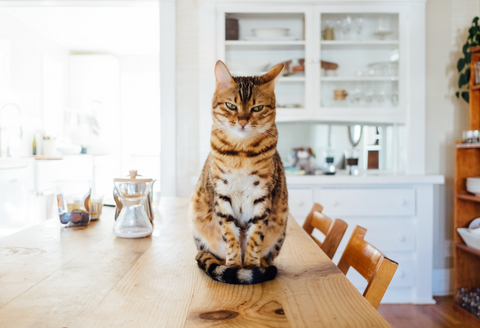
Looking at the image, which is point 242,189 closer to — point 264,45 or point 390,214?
point 390,214

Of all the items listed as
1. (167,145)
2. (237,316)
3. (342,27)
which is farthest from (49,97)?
(237,316)

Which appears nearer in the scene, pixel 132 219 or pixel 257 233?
pixel 257 233

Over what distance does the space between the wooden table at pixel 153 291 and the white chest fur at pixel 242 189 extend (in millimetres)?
172

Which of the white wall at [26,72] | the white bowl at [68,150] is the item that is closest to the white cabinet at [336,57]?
the white wall at [26,72]

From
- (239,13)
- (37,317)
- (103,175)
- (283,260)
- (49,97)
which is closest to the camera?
(37,317)

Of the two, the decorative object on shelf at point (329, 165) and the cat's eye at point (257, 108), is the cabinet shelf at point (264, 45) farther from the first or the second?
the cat's eye at point (257, 108)

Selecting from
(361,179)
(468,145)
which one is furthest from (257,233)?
(468,145)

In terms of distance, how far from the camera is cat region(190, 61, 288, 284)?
0.82 metres

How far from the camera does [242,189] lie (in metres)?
0.82

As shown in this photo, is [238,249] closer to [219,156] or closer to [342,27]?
[219,156]

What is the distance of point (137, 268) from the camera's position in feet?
2.84

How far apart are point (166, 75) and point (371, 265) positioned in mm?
2369

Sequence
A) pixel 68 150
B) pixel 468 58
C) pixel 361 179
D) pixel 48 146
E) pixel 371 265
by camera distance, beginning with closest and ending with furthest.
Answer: pixel 371 265 → pixel 361 179 → pixel 468 58 → pixel 48 146 → pixel 68 150

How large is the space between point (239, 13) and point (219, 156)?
236 cm
